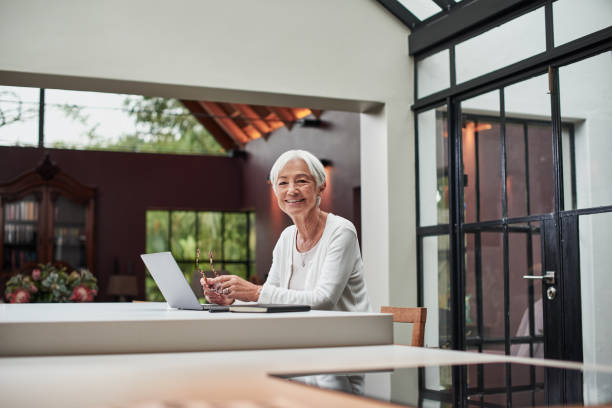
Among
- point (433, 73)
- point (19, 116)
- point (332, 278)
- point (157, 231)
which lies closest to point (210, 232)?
point (157, 231)

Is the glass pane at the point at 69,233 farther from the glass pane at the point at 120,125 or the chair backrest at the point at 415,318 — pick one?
the chair backrest at the point at 415,318

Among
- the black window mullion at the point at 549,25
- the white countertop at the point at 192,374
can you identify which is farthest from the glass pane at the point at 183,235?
the white countertop at the point at 192,374

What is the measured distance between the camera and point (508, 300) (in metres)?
5.20

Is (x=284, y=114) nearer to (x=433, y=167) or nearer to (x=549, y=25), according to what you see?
(x=433, y=167)

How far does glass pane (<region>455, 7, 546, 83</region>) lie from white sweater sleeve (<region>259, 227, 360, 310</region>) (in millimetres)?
3069

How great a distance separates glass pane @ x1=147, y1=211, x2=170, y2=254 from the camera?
12.7 meters

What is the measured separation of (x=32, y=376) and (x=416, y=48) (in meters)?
5.51

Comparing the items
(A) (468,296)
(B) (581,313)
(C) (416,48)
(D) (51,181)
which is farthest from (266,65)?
(D) (51,181)

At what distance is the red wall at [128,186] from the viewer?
12.1 metres

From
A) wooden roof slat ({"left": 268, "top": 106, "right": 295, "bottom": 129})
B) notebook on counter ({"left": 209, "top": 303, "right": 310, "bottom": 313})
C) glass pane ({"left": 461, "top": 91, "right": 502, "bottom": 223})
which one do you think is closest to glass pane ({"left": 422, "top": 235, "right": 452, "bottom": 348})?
glass pane ({"left": 461, "top": 91, "right": 502, "bottom": 223})

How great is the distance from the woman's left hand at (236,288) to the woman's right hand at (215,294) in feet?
0.04

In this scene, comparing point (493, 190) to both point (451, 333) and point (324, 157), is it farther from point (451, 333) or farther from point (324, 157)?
point (324, 157)

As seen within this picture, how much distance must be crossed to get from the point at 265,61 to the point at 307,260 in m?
3.55

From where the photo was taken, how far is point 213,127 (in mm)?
13648
